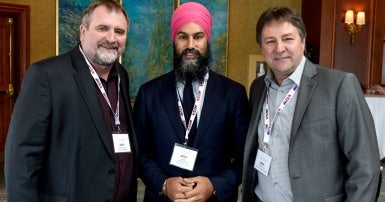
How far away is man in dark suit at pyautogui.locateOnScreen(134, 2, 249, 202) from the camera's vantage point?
234cm

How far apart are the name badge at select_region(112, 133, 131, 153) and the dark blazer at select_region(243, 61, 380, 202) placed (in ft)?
2.80

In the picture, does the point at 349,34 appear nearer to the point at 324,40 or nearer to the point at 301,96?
the point at 324,40

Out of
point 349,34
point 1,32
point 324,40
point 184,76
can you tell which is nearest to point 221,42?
point 324,40

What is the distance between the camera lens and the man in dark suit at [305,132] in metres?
1.90

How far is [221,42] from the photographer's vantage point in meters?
8.45

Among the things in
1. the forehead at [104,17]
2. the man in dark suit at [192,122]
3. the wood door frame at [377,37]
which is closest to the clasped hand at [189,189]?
the man in dark suit at [192,122]

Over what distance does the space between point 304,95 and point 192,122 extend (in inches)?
25.6

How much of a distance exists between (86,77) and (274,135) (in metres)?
0.99

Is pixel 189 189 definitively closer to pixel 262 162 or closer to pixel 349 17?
pixel 262 162

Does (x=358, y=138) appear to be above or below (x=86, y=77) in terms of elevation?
below

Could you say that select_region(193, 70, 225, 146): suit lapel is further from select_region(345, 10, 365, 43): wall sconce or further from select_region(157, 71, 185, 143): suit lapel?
select_region(345, 10, 365, 43): wall sconce

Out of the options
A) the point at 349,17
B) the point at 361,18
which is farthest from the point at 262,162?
the point at 361,18

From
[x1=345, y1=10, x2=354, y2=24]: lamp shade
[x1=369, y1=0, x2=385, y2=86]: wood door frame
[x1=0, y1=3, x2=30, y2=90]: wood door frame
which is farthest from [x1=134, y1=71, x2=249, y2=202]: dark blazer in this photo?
[x1=369, y1=0, x2=385, y2=86]: wood door frame

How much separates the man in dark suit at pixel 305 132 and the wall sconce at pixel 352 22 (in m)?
7.06
